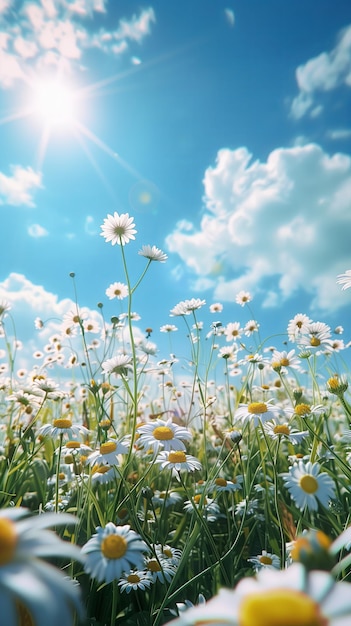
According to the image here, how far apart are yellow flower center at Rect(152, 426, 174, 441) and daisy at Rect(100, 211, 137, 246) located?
1.16 m

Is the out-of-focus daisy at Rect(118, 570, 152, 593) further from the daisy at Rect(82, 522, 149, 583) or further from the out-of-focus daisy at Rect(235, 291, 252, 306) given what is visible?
the out-of-focus daisy at Rect(235, 291, 252, 306)

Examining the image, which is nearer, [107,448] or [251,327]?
[107,448]

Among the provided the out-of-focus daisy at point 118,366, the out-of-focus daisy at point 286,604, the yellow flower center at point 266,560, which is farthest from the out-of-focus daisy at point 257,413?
the out-of-focus daisy at point 286,604

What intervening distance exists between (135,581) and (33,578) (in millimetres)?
1222

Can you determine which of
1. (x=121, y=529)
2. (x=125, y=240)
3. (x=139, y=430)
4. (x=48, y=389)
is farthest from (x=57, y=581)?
(x=125, y=240)

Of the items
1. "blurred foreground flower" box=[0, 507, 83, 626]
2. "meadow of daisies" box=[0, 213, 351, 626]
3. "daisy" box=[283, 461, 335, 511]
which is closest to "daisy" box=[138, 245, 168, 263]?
"meadow of daisies" box=[0, 213, 351, 626]

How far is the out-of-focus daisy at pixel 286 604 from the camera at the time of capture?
0.47 metres

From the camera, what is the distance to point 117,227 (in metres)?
2.45

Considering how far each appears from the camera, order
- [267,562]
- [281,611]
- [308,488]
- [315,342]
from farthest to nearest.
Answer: [315,342] < [267,562] < [308,488] < [281,611]

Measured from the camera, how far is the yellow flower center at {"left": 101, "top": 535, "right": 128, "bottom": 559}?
3.29ft

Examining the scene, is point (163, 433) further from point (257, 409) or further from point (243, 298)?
point (243, 298)

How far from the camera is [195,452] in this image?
353 centimetres

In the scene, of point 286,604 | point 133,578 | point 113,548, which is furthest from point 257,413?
point 286,604

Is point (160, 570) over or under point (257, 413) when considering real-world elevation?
under
